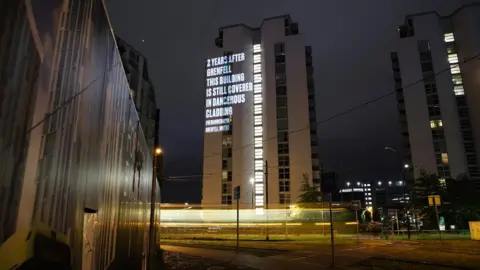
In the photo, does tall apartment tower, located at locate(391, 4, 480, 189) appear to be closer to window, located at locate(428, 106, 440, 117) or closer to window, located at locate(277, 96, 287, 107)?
window, located at locate(428, 106, 440, 117)

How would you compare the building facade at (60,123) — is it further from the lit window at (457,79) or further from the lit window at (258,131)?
the lit window at (457,79)

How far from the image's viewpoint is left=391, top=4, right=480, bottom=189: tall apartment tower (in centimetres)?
7325

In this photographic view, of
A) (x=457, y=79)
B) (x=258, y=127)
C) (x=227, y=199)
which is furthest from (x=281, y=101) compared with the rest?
(x=457, y=79)

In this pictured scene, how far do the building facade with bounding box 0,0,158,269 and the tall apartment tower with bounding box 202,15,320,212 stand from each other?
2691 inches

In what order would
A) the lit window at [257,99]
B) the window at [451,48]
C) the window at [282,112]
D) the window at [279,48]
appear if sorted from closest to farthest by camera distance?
the window at [282,112] < the lit window at [257,99] < the window at [451,48] < the window at [279,48]

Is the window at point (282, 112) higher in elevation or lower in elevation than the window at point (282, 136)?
higher

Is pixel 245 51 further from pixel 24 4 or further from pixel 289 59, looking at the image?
pixel 24 4

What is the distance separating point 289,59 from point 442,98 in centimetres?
3278

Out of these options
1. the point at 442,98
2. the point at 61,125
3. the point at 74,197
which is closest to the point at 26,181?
the point at 61,125

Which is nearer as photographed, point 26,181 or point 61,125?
point 26,181

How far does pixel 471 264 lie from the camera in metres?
15.5

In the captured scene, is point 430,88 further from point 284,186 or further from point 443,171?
point 284,186

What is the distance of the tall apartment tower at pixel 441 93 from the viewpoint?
73250 millimetres

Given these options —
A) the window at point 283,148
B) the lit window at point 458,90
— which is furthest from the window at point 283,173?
the lit window at point 458,90
